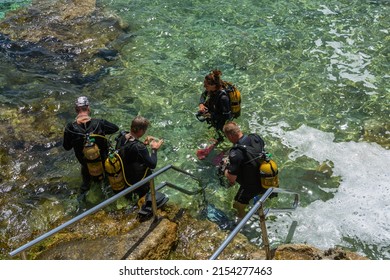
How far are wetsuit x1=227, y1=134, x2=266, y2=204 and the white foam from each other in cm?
154

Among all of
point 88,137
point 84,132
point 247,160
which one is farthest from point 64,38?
point 247,160

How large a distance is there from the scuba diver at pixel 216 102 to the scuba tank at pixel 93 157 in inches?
102

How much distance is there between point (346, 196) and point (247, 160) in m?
3.15

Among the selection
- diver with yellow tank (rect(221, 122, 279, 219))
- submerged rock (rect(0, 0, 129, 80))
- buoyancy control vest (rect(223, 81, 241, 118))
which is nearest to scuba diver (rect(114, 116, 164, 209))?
diver with yellow tank (rect(221, 122, 279, 219))

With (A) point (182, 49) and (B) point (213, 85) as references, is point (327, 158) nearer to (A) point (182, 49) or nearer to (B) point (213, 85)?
(B) point (213, 85)

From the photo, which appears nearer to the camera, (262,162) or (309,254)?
(309,254)

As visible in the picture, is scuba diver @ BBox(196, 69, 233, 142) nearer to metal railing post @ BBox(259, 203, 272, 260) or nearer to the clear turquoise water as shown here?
the clear turquoise water

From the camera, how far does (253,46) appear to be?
13.0m

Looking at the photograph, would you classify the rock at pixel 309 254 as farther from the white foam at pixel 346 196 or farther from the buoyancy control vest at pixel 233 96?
the buoyancy control vest at pixel 233 96

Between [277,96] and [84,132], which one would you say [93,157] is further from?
[277,96]

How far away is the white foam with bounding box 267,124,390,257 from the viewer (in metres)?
6.95

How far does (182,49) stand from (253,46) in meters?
2.55

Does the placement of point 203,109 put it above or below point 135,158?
below

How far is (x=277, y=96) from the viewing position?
1071 centimetres
